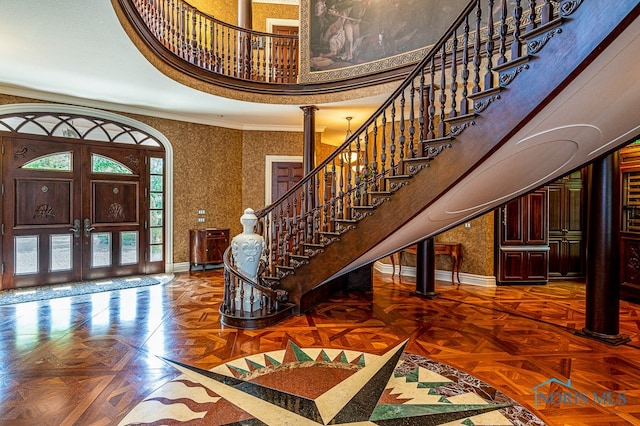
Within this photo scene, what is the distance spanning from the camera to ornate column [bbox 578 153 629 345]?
11.6 ft

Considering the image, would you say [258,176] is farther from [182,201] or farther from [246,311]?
[246,311]

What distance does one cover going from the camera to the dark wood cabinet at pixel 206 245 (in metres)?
6.98

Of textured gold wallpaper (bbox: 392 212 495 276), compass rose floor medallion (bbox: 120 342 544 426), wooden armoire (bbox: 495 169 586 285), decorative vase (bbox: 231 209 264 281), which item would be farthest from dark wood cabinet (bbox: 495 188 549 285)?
decorative vase (bbox: 231 209 264 281)

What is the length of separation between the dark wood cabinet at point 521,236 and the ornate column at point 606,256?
2426 mm

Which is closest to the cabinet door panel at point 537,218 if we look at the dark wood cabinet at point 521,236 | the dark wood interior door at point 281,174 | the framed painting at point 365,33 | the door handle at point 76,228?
the dark wood cabinet at point 521,236

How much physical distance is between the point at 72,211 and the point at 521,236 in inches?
294

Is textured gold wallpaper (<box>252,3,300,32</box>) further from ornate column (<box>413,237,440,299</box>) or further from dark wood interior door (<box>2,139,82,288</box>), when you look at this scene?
ornate column (<box>413,237,440,299</box>)

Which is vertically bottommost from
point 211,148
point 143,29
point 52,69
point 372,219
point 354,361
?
point 354,361

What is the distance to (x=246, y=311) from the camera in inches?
162

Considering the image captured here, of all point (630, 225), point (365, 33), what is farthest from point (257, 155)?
point (630, 225)

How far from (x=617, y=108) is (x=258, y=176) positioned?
20.7ft

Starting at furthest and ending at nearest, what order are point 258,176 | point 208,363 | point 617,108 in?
point 258,176, point 208,363, point 617,108

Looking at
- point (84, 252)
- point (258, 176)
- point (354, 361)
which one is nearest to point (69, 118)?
point (84, 252)

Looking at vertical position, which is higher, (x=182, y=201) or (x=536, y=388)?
(x=182, y=201)
